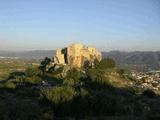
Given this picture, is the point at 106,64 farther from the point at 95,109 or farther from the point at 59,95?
the point at 95,109

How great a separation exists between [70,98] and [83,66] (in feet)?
Answer: 156

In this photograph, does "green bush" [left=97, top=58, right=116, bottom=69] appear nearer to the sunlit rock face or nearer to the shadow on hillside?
the sunlit rock face

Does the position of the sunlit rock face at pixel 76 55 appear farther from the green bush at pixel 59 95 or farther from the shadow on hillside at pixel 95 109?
the shadow on hillside at pixel 95 109

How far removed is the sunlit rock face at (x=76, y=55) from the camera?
229 ft

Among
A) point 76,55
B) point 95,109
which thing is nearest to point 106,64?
point 76,55

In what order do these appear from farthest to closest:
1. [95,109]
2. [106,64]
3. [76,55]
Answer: [76,55]
[106,64]
[95,109]

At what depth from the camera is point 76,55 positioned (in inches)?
2746

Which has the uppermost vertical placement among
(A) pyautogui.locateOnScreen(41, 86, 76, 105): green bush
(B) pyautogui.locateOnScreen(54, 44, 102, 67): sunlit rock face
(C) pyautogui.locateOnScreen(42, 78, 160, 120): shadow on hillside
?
(B) pyautogui.locateOnScreen(54, 44, 102, 67): sunlit rock face

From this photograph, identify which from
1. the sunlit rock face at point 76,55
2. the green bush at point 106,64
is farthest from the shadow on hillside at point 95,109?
the sunlit rock face at point 76,55

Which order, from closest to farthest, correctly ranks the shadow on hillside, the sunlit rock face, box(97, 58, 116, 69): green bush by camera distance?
the shadow on hillside → box(97, 58, 116, 69): green bush → the sunlit rock face

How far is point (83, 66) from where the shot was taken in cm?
6956

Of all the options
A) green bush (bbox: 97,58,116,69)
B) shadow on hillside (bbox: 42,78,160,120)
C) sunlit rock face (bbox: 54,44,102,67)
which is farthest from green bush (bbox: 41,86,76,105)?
sunlit rock face (bbox: 54,44,102,67)

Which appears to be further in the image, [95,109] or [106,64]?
[106,64]

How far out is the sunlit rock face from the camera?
2751 inches
